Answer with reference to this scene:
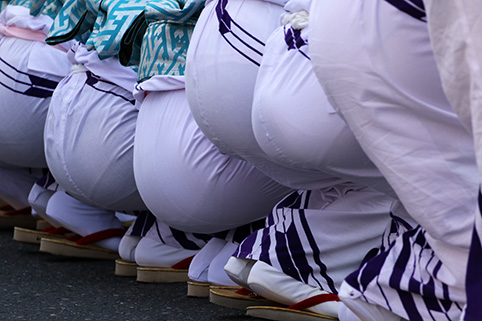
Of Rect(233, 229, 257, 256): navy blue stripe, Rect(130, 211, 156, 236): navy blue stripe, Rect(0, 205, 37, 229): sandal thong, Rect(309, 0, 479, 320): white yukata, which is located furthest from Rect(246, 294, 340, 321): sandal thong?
Rect(0, 205, 37, 229): sandal thong

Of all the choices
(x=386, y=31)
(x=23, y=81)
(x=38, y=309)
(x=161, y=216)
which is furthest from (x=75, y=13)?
(x=386, y=31)

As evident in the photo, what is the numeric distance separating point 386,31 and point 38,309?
1341 millimetres

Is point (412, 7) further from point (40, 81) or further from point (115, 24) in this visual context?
point (40, 81)

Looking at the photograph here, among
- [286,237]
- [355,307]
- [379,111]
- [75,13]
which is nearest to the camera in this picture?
[379,111]

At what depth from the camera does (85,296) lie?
247 cm

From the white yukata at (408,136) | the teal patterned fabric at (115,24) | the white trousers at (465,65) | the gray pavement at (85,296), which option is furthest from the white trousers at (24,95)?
the white trousers at (465,65)

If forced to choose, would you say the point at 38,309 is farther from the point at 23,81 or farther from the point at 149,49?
the point at 23,81

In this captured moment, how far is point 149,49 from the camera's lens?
2.42 m

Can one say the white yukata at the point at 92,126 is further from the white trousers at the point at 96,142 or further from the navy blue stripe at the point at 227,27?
the navy blue stripe at the point at 227,27

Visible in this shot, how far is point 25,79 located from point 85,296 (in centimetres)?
107

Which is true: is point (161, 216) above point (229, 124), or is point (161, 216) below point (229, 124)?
below

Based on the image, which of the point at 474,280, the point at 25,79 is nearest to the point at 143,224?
the point at 25,79

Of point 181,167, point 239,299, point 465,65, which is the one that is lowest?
point 239,299

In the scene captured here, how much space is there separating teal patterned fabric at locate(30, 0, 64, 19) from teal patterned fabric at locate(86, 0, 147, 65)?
1.93 ft
